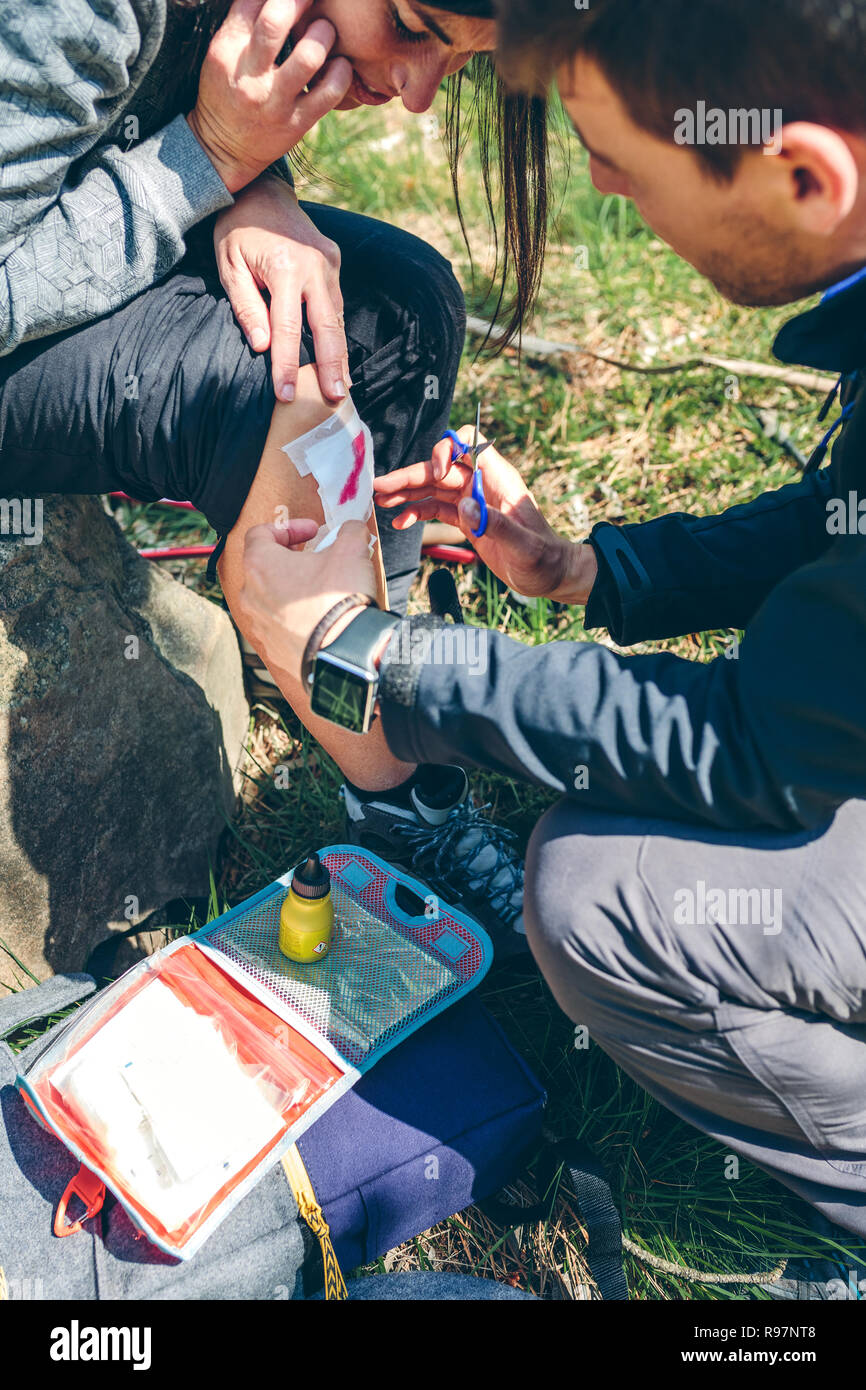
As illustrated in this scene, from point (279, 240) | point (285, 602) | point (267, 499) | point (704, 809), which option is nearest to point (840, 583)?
point (704, 809)

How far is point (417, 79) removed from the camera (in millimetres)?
1649

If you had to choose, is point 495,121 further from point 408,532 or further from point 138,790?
point 138,790

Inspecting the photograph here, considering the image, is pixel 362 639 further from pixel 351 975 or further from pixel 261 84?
pixel 261 84

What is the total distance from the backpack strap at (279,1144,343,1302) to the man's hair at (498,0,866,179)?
1.50 meters

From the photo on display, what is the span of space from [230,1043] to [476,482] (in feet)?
3.48

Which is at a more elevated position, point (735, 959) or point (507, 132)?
point (507, 132)

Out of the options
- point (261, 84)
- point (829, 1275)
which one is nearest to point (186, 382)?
point (261, 84)

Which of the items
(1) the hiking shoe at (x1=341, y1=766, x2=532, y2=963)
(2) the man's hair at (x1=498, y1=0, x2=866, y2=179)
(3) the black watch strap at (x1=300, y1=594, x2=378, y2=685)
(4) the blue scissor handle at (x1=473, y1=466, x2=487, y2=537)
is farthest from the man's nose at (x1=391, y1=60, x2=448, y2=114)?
(1) the hiking shoe at (x1=341, y1=766, x2=532, y2=963)

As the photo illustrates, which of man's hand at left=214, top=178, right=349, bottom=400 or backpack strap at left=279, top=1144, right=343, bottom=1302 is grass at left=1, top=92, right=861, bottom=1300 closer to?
backpack strap at left=279, top=1144, right=343, bottom=1302

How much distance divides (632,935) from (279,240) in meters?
1.25

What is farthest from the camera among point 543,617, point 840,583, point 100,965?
point 543,617

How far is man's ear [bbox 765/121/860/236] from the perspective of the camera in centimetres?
111

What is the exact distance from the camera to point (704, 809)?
1.34 metres

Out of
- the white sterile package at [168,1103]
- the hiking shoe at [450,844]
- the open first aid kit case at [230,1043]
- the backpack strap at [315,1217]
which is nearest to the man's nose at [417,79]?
the hiking shoe at [450,844]
